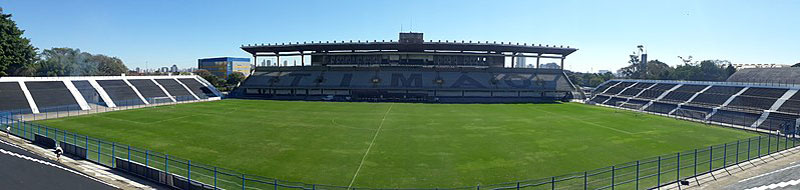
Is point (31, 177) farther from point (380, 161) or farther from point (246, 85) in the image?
point (246, 85)

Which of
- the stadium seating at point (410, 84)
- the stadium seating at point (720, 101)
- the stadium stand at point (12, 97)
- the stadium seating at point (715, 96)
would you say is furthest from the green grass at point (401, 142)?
the stadium seating at point (410, 84)

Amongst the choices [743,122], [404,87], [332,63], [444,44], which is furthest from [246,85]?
[743,122]

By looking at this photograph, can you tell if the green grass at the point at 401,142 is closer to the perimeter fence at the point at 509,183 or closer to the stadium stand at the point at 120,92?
the perimeter fence at the point at 509,183

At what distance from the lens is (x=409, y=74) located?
220ft

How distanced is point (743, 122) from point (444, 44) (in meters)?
40.4

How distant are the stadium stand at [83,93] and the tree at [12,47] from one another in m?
3.48

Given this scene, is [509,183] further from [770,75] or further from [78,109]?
[770,75]

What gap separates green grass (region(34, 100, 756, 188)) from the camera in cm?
1628

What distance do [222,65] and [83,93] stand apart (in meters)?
104

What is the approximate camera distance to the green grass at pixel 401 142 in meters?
16.3

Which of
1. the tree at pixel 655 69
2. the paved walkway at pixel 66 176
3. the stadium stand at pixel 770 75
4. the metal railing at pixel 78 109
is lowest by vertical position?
the paved walkway at pixel 66 176

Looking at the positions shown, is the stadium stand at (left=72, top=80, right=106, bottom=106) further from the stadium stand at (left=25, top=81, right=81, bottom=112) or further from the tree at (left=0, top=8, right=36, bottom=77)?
the tree at (left=0, top=8, right=36, bottom=77)

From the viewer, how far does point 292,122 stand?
3180 centimetres

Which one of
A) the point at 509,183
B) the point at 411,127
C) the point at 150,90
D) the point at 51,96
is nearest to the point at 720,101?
the point at 411,127
